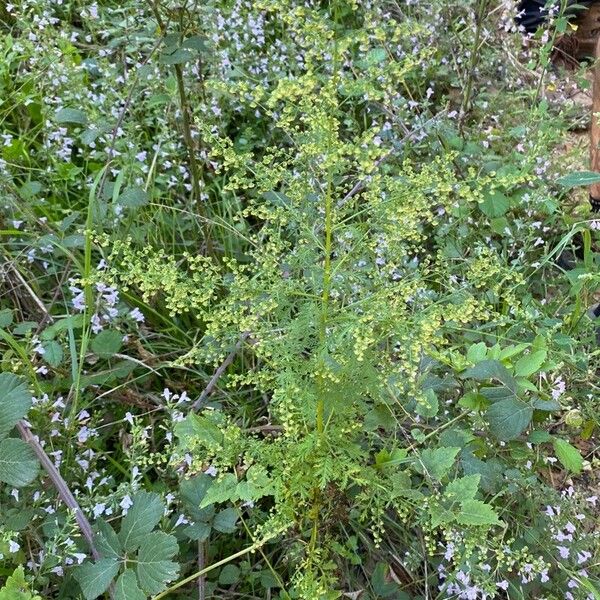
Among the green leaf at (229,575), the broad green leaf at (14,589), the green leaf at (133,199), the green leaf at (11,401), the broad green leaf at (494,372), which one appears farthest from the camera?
the green leaf at (133,199)

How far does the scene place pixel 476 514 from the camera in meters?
1.45

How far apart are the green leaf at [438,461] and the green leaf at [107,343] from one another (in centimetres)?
96

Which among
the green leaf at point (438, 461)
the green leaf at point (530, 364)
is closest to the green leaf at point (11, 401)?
the green leaf at point (438, 461)

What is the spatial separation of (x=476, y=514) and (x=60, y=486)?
36.6 inches

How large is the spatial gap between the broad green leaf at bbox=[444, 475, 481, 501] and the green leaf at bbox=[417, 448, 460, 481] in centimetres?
4

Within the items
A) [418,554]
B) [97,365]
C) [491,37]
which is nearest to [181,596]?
[418,554]

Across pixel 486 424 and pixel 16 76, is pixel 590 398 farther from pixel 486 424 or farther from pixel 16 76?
pixel 16 76

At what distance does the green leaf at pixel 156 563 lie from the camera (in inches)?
56.9

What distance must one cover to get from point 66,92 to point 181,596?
1905mm

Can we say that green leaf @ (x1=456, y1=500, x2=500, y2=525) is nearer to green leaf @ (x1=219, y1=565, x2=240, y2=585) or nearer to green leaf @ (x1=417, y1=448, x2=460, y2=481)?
green leaf @ (x1=417, y1=448, x2=460, y2=481)

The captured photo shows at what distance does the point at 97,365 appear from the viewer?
7.42 ft

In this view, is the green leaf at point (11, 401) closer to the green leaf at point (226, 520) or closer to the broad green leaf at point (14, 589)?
the broad green leaf at point (14, 589)

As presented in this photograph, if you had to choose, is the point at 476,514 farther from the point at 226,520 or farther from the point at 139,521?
the point at 139,521

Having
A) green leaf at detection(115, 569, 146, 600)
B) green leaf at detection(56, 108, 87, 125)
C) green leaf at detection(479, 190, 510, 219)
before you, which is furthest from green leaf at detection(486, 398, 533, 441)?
green leaf at detection(56, 108, 87, 125)
